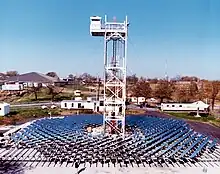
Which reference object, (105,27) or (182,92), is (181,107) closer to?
(182,92)

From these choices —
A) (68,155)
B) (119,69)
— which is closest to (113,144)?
(68,155)

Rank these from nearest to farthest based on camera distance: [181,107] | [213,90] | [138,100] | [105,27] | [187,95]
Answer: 1. [105,27]
2. [181,107]
3. [213,90]
4. [187,95]
5. [138,100]

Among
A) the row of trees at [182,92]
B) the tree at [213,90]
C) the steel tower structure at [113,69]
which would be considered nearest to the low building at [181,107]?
the tree at [213,90]

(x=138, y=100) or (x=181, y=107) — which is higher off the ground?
(x=138, y=100)

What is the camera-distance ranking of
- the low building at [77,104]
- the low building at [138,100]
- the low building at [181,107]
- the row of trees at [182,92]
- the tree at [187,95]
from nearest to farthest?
the low building at [77,104]
the low building at [181,107]
the row of trees at [182,92]
the tree at [187,95]
the low building at [138,100]

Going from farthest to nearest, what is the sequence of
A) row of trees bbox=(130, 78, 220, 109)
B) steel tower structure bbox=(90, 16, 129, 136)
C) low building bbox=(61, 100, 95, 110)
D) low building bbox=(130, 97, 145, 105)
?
low building bbox=(130, 97, 145, 105)
row of trees bbox=(130, 78, 220, 109)
low building bbox=(61, 100, 95, 110)
steel tower structure bbox=(90, 16, 129, 136)

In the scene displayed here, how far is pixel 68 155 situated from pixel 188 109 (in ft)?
57.5

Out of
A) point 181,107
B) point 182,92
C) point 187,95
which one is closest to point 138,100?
point 182,92

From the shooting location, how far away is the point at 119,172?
8.80 metres

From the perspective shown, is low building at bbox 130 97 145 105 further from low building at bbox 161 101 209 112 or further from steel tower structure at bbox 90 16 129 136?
steel tower structure at bbox 90 16 129 136

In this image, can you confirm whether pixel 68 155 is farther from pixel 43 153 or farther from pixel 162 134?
pixel 162 134

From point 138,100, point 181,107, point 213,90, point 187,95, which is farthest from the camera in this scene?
point 138,100

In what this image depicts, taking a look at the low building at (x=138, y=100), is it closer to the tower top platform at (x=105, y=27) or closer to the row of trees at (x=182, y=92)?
the row of trees at (x=182, y=92)

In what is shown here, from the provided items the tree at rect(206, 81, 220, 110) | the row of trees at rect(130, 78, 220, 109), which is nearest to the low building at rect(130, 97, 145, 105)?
the row of trees at rect(130, 78, 220, 109)
